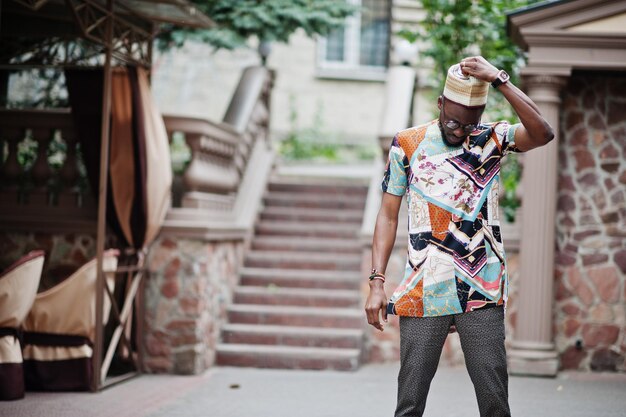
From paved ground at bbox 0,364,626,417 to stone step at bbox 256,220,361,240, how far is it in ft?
7.60

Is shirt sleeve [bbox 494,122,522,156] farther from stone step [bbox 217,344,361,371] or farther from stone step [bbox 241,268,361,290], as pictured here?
stone step [bbox 241,268,361,290]

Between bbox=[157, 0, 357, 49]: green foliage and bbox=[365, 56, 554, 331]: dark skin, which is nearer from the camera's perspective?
bbox=[365, 56, 554, 331]: dark skin

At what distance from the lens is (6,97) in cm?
984

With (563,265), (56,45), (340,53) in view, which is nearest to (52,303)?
(56,45)

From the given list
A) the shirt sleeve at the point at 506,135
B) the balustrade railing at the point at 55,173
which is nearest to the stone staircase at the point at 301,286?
the balustrade railing at the point at 55,173

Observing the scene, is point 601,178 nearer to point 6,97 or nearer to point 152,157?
point 152,157

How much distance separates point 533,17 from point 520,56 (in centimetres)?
394

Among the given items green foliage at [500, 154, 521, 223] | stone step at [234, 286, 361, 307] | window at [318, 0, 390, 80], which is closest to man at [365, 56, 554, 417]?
stone step at [234, 286, 361, 307]

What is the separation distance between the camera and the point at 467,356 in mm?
4293

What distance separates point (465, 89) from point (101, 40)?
4.62m

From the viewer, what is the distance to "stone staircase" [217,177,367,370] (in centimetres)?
923

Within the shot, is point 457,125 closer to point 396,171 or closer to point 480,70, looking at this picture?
point 480,70

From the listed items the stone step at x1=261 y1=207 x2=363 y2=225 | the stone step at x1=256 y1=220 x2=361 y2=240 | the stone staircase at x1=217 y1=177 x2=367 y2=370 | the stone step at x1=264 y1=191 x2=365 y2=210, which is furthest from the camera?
the stone step at x1=264 y1=191 x2=365 y2=210

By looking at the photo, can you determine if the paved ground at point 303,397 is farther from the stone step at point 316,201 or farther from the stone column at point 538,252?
the stone step at point 316,201
